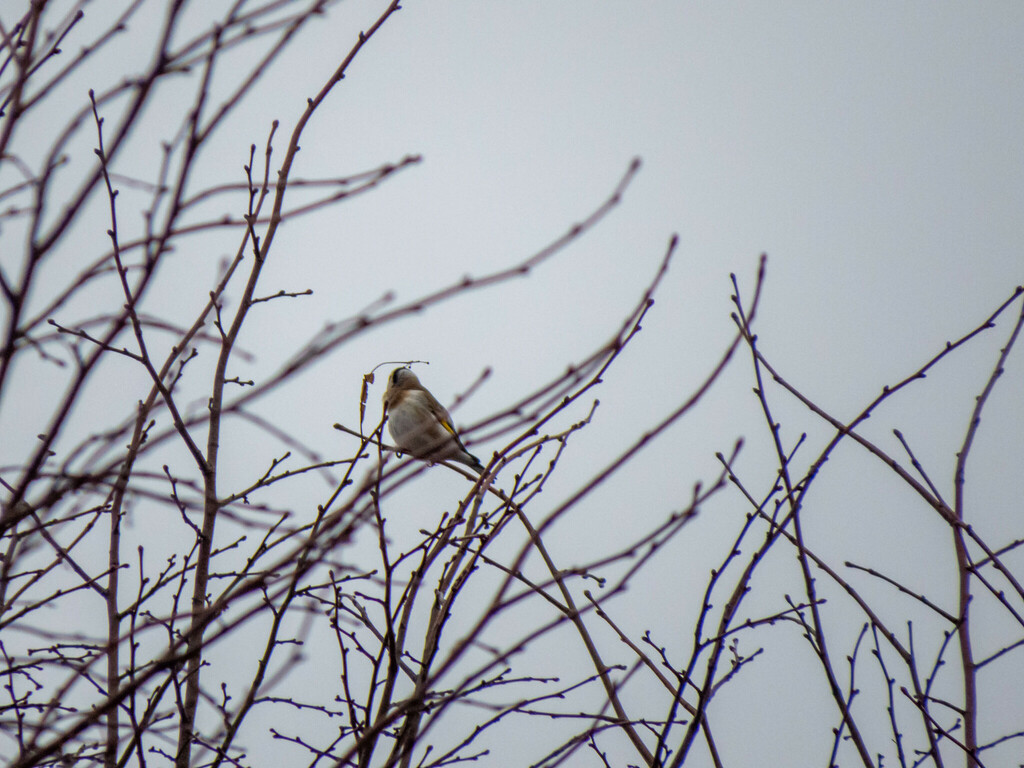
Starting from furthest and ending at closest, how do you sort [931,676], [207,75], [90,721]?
[931,676] < [207,75] < [90,721]

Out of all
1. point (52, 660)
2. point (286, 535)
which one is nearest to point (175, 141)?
point (286, 535)

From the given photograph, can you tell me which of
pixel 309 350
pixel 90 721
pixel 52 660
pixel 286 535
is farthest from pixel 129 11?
pixel 52 660

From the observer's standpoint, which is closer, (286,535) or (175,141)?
(175,141)

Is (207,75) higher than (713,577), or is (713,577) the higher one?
(207,75)

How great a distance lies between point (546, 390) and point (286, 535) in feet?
4.49

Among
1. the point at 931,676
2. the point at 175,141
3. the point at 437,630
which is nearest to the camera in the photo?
the point at 175,141

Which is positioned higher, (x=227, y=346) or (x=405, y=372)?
(x=405, y=372)

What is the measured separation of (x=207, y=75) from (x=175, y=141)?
0.17 metres

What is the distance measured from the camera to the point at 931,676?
280 centimetres

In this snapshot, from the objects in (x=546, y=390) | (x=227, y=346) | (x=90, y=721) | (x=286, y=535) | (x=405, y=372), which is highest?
(x=405, y=372)

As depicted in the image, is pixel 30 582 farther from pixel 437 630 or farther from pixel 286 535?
pixel 437 630

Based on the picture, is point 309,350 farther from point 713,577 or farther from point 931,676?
point 931,676

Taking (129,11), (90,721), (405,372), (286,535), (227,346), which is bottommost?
(90,721)

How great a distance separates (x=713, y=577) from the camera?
2348mm
